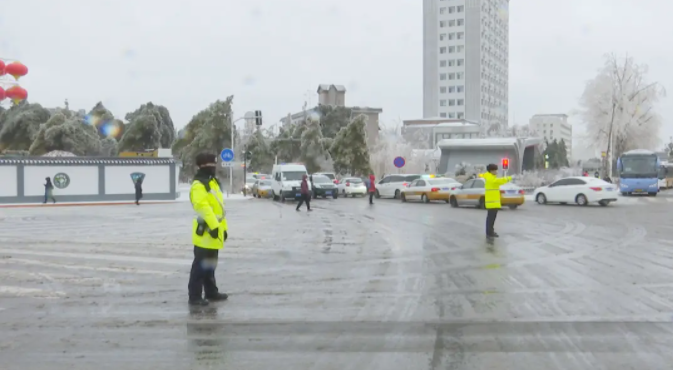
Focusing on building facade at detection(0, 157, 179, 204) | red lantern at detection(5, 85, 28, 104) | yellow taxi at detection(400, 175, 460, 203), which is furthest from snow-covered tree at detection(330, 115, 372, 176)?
red lantern at detection(5, 85, 28, 104)

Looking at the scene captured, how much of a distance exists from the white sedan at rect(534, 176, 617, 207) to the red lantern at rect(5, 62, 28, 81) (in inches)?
996

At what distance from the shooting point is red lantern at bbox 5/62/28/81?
91.2 ft

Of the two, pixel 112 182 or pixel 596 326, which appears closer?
pixel 596 326

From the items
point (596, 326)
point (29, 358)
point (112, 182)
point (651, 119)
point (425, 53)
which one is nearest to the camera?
point (29, 358)

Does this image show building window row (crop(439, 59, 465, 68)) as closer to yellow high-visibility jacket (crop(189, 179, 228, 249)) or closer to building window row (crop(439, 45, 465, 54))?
building window row (crop(439, 45, 465, 54))

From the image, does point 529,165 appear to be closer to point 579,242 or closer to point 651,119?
point 651,119

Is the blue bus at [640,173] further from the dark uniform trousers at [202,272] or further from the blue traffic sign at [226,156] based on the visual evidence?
the dark uniform trousers at [202,272]

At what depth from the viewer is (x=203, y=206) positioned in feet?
25.1

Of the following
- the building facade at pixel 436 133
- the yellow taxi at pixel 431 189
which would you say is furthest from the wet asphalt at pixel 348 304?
the building facade at pixel 436 133

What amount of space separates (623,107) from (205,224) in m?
68.0

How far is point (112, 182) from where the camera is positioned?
3838cm

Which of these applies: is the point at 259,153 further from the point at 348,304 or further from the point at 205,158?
the point at 348,304

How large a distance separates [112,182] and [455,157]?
37.8m

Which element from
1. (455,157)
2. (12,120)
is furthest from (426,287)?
(12,120)
